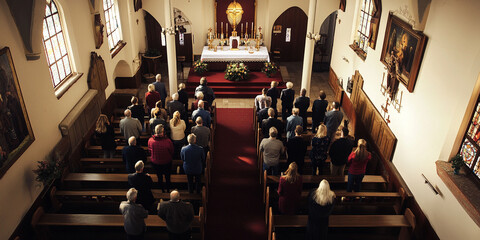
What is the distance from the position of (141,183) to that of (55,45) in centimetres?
442

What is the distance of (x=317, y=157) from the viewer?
7.14m

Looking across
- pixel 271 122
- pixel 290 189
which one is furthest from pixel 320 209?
pixel 271 122

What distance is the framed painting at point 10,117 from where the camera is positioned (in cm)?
564

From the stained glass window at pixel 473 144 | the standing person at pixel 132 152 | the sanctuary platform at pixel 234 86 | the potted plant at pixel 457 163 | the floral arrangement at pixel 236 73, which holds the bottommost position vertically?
the sanctuary platform at pixel 234 86

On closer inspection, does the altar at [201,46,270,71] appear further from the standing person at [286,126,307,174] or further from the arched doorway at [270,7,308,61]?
the standing person at [286,126,307,174]

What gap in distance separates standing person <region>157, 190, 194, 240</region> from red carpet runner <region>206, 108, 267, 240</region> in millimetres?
1248

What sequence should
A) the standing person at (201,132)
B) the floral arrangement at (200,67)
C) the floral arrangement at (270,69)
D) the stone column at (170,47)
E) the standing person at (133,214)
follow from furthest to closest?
the floral arrangement at (200,67), the floral arrangement at (270,69), the stone column at (170,47), the standing person at (201,132), the standing person at (133,214)

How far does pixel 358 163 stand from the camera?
6.55 metres

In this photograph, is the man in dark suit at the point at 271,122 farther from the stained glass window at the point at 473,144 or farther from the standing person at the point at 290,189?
the stained glass window at the point at 473,144

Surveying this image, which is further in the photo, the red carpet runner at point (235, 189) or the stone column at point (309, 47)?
the stone column at point (309, 47)

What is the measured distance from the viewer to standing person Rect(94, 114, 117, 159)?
23.7 ft

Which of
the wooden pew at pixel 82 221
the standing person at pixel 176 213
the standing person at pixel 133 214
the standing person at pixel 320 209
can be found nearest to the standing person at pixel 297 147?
the standing person at pixel 320 209

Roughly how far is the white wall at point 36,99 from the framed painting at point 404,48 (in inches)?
294

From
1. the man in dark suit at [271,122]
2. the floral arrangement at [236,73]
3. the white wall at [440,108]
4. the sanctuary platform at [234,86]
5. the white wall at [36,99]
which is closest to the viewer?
the white wall at [440,108]
